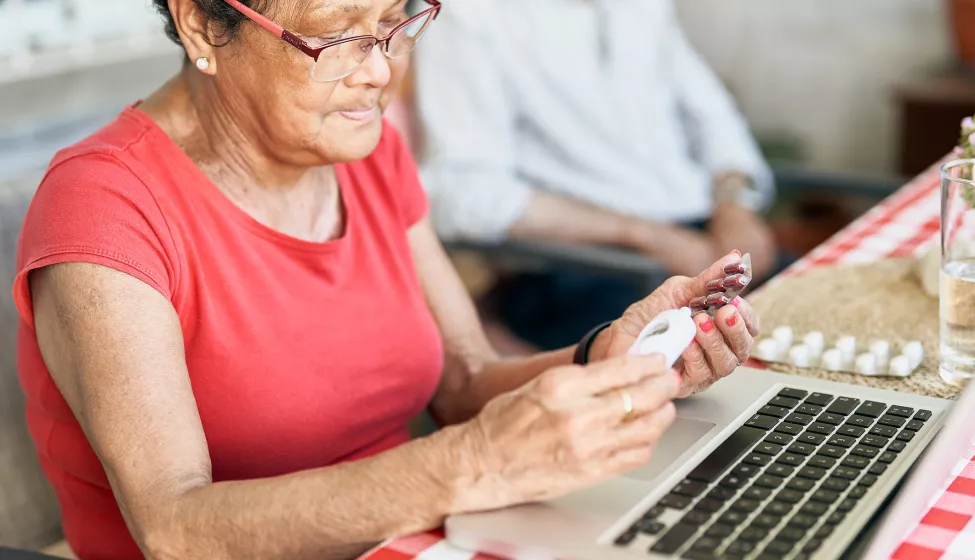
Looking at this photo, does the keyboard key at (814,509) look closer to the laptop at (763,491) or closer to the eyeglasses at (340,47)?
the laptop at (763,491)

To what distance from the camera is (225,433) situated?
1219 millimetres

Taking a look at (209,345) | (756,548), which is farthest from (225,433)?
(756,548)

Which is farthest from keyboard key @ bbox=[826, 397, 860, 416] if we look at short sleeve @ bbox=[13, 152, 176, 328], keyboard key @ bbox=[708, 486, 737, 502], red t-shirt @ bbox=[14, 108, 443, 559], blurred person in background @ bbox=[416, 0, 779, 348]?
blurred person in background @ bbox=[416, 0, 779, 348]

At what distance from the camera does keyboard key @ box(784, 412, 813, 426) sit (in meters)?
1.05

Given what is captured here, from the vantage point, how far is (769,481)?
921 millimetres

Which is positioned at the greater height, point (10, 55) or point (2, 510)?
point (10, 55)

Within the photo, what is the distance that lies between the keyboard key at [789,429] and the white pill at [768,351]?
215mm

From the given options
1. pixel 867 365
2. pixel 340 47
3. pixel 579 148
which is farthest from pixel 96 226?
pixel 579 148

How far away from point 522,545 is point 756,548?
6.9 inches

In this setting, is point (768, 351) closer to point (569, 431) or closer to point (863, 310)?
point (863, 310)

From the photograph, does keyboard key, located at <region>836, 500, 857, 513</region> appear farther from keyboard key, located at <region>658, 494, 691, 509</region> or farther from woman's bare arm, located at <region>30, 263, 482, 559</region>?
woman's bare arm, located at <region>30, 263, 482, 559</region>

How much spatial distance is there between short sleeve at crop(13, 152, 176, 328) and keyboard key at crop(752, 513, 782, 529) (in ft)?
1.97

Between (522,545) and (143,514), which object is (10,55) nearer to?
(143,514)

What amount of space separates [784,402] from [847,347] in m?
0.18
